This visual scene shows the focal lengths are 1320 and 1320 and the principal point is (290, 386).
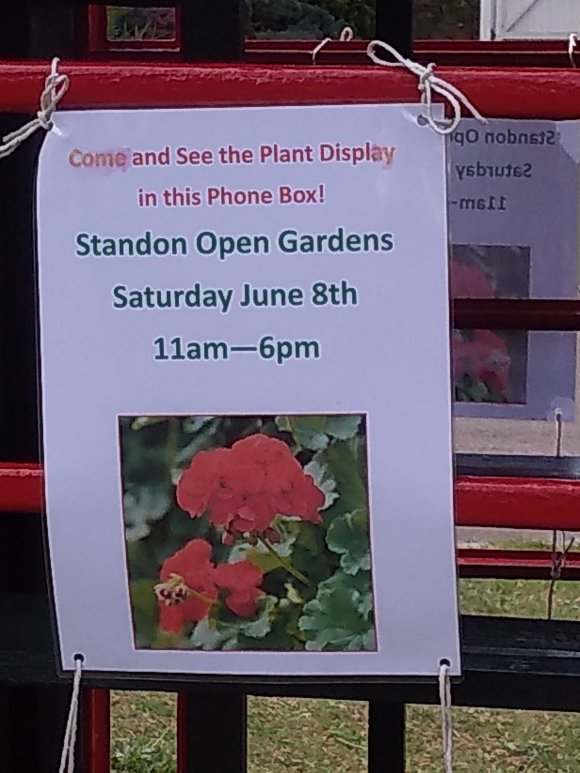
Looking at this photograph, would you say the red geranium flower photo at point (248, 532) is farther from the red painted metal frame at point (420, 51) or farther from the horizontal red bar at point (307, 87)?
the red painted metal frame at point (420, 51)

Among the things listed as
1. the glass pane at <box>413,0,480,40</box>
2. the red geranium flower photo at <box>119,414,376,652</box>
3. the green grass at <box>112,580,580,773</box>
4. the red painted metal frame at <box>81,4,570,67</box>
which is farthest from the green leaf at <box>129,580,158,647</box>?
the glass pane at <box>413,0,480,40</box>

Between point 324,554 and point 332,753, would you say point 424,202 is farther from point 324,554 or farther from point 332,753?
point 332,753

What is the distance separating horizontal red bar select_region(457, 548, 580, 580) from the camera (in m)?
2.66

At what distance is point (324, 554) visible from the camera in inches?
40.9

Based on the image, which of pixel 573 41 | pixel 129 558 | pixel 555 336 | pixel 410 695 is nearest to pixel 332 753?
pixel 555 336

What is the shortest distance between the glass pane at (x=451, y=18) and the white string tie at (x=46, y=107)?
752 centimetres

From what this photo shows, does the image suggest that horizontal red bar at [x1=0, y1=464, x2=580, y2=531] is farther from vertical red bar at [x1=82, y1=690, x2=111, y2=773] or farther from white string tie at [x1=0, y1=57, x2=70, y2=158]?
vertical red bar at [x1=82, y1=690, x2=111, y2=773]

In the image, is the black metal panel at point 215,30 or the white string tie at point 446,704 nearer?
the white string tie at point 446,704

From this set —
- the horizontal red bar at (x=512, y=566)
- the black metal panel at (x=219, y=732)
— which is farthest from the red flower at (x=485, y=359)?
the black metal panel at (x=219, y=732)

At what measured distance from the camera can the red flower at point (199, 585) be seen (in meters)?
1.06

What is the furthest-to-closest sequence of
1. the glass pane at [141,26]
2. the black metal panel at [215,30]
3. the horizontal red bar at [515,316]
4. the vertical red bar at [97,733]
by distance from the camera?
the glass pane at [141,26]
the horizontal red bar at [515,316]
the vertical red bar at [97,733]
the black metal panel at [215,30]

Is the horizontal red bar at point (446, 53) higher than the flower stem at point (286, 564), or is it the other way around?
the horizontal red bar at point (446, 53)

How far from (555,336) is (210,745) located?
4.18ft

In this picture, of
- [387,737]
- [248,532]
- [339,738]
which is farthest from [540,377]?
[339,738]
